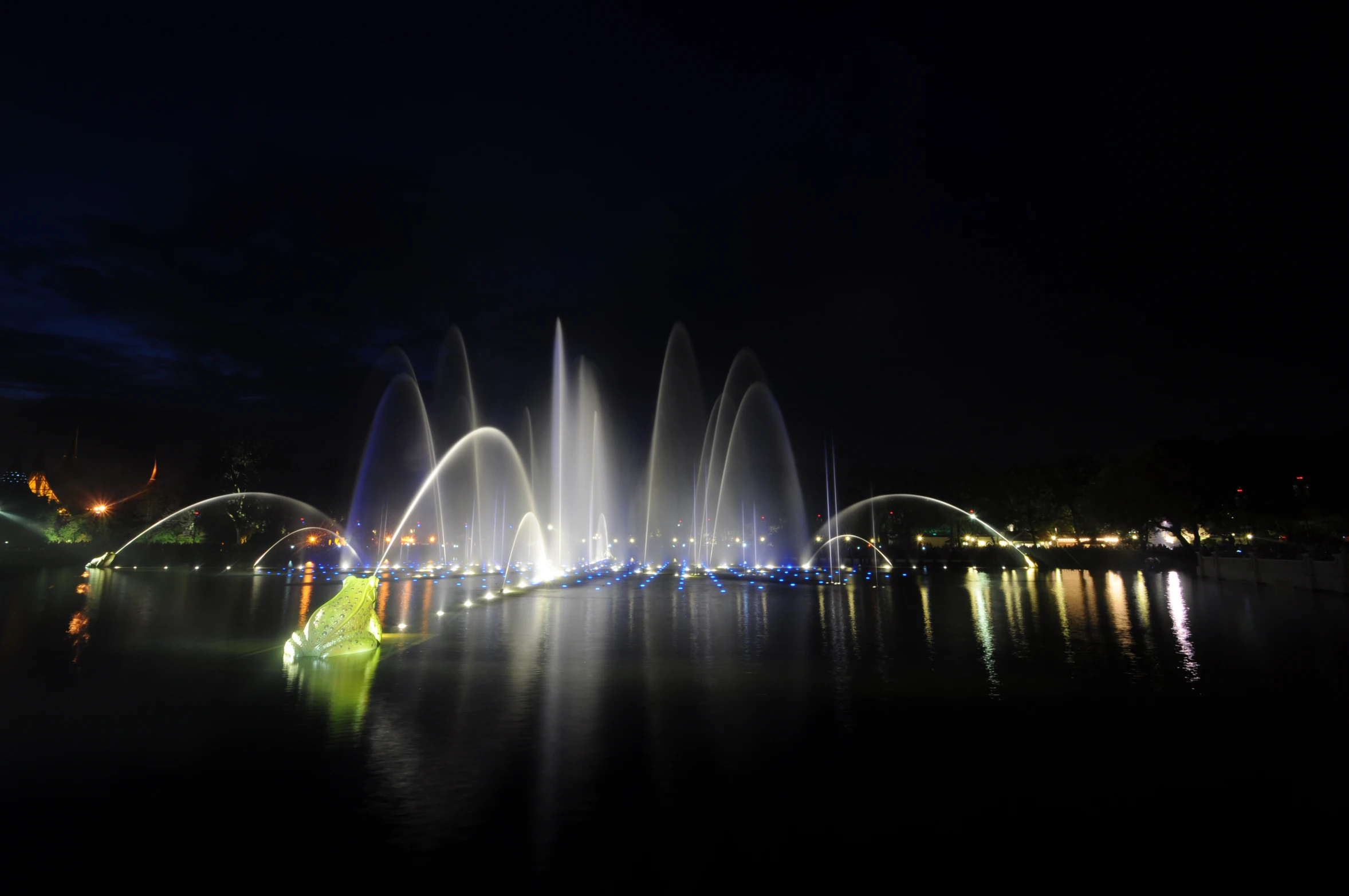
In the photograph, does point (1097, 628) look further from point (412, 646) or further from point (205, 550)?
point (205, 550)

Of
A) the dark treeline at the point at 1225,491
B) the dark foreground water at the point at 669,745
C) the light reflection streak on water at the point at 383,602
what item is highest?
the dark treeline at the point at 1225,491

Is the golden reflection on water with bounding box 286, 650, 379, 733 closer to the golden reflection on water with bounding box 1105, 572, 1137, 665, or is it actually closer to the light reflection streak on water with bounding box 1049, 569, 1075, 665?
the light reflection streak on water with bounding box 1049, 569, 1075, 665

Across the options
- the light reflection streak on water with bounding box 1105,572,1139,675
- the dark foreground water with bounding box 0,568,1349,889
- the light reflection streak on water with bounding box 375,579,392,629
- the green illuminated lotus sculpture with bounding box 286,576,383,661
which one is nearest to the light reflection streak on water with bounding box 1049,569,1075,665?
the dark foreground water with bounding box 0,568,1349,889

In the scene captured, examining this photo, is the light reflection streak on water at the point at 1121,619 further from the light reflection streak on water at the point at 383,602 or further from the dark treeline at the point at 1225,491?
the dark treeline at the point at 1225,491

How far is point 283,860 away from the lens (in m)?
6.93

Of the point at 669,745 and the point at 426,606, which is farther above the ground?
the point at 426,606

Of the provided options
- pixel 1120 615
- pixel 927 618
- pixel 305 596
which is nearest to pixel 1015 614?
pixel 1120 615

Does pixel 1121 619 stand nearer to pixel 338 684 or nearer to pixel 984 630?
pixel 984 630

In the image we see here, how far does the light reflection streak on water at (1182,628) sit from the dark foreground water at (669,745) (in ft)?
0.59

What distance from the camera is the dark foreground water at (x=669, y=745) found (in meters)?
7.44

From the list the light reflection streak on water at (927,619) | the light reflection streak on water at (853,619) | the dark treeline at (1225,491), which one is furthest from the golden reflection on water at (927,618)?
the dark treeline at (1225,491)

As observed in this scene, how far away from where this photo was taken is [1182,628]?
75.4 feet

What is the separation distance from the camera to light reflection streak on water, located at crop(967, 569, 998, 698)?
14969 mm

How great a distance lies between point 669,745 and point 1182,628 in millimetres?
20237
